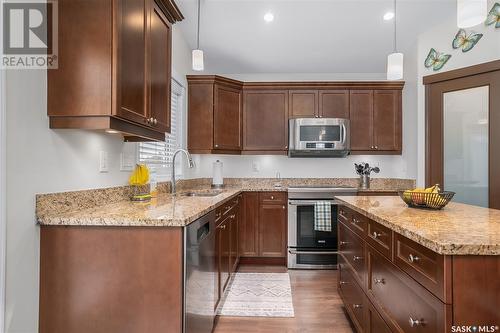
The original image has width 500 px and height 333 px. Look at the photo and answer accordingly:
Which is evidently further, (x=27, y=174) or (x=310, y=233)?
(x=310, y=233)

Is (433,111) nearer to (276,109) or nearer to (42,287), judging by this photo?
(276,109)

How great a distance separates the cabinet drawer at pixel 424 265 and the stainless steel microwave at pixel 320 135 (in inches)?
108

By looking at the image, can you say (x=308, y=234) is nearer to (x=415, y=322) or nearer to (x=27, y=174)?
(x=415, y=322)

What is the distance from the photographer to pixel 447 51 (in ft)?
10.9

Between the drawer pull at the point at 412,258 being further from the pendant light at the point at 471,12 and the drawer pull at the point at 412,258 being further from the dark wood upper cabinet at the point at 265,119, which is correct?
the dark wood upper cabinet at the point at 265,119

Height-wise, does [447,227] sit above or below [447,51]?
below

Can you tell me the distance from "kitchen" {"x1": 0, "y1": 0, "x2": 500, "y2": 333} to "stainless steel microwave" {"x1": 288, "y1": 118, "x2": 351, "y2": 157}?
19 mm

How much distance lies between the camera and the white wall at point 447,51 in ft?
9.55

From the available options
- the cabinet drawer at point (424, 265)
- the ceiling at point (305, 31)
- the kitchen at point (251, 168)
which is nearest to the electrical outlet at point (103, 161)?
the kitchen at point (251, 168)

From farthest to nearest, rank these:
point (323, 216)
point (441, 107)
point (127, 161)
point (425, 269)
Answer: point (323, 216), point (441, 107), point (127, 161), point (425, 269)

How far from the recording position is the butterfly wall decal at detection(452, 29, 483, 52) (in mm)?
3041

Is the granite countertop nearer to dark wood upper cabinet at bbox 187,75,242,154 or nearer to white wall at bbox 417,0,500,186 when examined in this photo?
white wall at bbox 417,0,500,186

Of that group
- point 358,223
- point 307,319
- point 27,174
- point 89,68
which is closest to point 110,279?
point 27,174

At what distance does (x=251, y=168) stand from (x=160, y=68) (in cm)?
265
